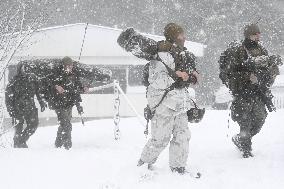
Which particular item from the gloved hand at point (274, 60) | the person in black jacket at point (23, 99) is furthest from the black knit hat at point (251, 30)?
the person in black jacket at point (23, 99)

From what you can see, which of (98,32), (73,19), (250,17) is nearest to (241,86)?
(98,32)

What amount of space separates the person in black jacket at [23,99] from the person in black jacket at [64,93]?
1.08 feet

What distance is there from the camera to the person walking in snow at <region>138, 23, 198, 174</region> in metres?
5.70

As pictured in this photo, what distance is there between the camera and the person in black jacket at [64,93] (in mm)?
8469

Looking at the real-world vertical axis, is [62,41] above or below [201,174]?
above

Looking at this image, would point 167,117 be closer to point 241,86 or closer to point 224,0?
point 241,86

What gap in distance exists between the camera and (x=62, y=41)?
18062 millimetres

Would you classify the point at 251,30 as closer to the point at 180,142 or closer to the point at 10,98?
the point at 180,142

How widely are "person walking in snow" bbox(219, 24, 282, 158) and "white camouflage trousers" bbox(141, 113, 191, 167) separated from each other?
1096mm

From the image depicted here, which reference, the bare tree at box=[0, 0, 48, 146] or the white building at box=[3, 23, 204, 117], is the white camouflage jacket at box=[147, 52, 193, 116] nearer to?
the bare tree at box=[0, 0, 48, 146]

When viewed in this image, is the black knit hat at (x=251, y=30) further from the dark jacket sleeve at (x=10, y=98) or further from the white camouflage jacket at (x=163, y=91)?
the dark jacket sleeve at (x=10, y=98)

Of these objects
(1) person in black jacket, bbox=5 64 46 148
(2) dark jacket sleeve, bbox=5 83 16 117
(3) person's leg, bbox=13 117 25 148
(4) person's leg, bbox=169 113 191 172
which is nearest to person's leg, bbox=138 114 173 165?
(4) person's leg, bbox=169 113 191 172

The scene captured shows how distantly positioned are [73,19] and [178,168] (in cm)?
3625

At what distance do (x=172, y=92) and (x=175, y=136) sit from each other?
56cm
